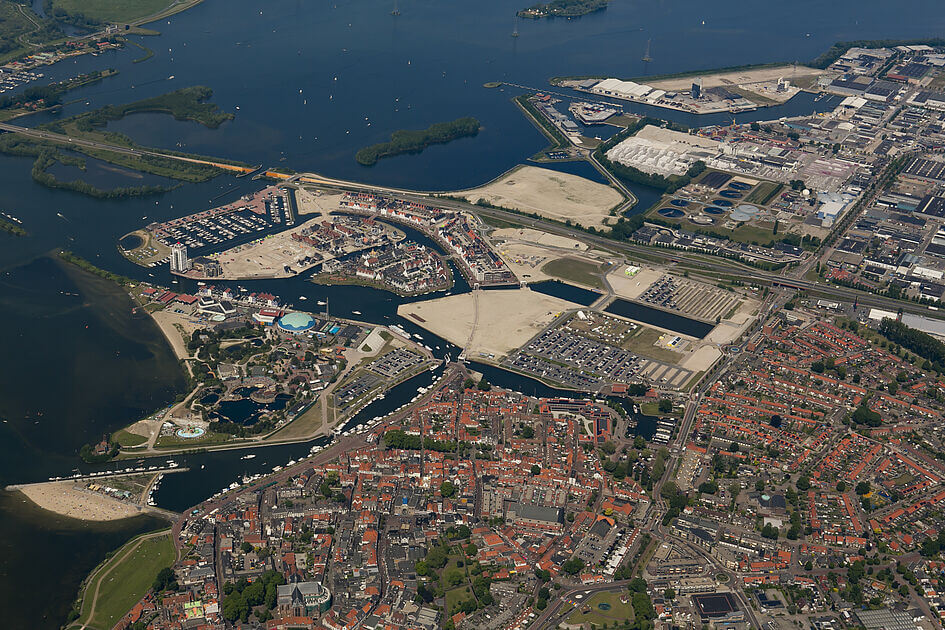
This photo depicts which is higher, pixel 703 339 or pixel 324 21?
pixel 324 21

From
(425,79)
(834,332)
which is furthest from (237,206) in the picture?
(834,332)

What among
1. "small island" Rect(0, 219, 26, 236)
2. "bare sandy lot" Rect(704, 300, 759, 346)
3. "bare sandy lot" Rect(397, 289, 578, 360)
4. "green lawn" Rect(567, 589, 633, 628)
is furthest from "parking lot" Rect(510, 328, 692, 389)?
"small island" Rect(0, 219, 26, 236)

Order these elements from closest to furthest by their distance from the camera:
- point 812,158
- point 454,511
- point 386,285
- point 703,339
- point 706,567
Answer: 1. point 706,567
2. point 454,511
3. point 703,339
4. point 386,285
5. point 812,158

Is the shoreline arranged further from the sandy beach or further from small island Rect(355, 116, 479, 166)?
small island Rect(355, 116, 479, 166)

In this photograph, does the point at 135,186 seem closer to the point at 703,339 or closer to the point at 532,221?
the point at 532,221

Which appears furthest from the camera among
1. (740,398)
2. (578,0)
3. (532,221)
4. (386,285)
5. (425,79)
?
(578,0)

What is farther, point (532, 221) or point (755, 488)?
point (532, 221)
